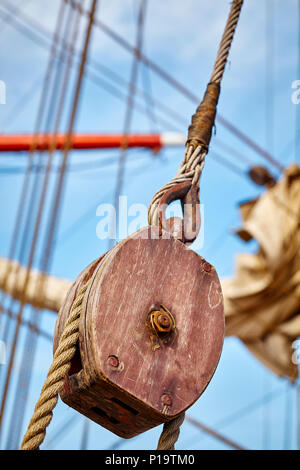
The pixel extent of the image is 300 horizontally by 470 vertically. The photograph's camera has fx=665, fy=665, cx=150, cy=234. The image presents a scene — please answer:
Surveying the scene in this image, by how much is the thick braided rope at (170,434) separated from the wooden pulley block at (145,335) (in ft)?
0.06

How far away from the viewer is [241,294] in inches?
154

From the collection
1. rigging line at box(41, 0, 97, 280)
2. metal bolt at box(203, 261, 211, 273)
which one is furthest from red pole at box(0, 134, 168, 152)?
metal bolt at box(203, 261, 211, 273)

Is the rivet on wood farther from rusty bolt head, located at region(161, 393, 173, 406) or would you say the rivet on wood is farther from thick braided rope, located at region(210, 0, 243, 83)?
thick braided rope, located at region(210, 0, 243, 83)

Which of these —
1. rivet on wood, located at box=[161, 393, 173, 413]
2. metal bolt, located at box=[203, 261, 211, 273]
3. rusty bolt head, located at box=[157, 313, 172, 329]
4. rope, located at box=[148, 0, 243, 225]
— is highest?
rope, located at box=[148, 0, 243, 225]

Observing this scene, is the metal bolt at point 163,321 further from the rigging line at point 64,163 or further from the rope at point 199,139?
the rigging line at point 64,163

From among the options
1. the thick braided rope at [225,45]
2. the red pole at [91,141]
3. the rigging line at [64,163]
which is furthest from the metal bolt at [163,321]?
the red pole at [91,141]

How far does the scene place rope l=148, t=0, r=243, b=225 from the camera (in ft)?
2.06

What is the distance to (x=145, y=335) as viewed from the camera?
0.56 meters

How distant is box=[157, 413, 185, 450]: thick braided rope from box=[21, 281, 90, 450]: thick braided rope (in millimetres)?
105

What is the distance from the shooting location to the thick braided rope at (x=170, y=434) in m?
0.60

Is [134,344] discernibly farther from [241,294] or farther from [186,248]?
[241,294]

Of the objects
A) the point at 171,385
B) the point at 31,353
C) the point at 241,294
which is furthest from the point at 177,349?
the point at 241,294

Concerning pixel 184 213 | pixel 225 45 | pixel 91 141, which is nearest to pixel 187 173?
pixel 184 213
